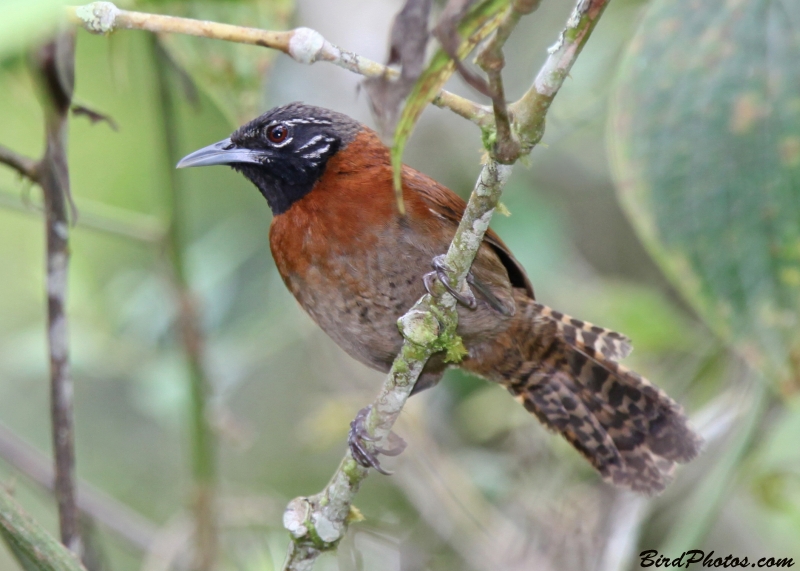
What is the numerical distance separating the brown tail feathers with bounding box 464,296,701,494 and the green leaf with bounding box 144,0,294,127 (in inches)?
53.0

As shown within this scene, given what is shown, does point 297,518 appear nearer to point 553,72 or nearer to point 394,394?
point 394,394

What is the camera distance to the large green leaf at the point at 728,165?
254cm

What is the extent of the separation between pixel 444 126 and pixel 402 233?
2.41m

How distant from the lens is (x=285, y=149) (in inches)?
135

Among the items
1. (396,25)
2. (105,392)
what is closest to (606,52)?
(396,25)

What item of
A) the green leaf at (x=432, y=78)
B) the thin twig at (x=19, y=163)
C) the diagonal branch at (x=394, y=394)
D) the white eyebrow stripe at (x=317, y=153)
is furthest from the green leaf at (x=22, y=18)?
the white eyebrow stripe at (x=317, y=153)

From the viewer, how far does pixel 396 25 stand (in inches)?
53.5

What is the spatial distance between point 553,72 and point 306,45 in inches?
22.1

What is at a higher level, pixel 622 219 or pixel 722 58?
pixel 722 58

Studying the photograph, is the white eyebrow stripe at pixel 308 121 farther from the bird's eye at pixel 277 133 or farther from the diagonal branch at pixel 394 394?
A: the diagonal branch at pixel 394 394

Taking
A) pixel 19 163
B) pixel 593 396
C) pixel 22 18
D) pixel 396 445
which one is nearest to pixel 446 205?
pixel 396 445

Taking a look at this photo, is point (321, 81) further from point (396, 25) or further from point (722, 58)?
point (396, 25)

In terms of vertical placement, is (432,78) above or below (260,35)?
above

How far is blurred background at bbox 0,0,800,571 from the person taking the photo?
2.81 m
